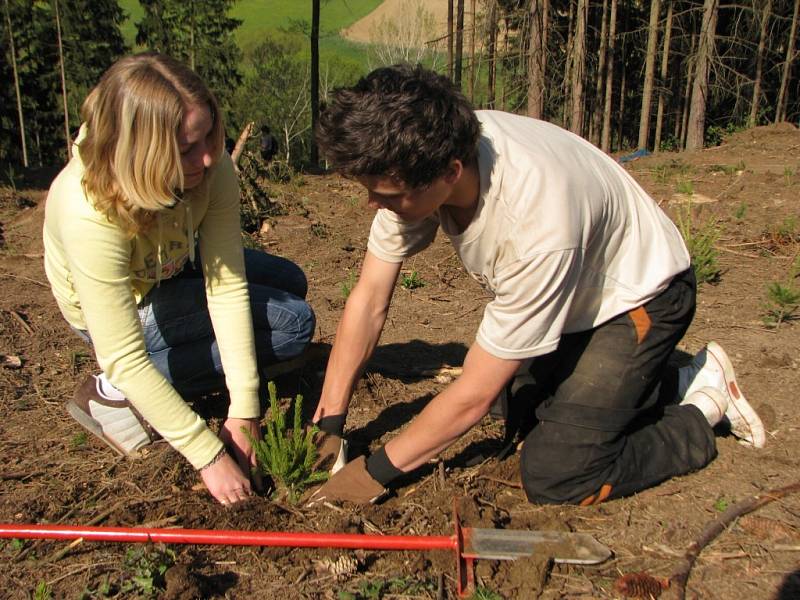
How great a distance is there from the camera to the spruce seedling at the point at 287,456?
2.42 metres

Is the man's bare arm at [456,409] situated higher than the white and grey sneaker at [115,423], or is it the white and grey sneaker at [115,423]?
the man's bare arm at [456,409]

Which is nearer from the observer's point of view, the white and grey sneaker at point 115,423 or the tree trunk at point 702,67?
the white and grey sneaker at point 115,423

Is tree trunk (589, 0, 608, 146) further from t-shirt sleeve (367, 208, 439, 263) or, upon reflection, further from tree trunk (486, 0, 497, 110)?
t-shirt sleeve (367, 208, 439, 263)

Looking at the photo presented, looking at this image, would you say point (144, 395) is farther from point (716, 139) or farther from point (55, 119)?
point (55, 119)

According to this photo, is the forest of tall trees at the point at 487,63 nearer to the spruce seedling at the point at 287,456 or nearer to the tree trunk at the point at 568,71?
the tree trunk at the point at 568,71

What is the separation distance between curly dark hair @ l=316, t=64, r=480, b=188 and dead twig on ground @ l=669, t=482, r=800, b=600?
1.34 m

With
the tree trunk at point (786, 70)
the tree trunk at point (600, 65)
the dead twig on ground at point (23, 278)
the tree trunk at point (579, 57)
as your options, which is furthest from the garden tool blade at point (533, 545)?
the tree trunk at point (786, 70)

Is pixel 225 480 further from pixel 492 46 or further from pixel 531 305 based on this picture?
pixel 492 46

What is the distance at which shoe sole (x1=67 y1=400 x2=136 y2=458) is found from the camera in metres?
2.84

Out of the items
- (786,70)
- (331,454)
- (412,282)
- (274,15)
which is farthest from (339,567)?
(274,15)

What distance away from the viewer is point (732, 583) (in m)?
2.10

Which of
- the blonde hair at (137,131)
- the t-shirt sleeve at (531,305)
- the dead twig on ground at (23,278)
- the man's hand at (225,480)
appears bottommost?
the dead twig on ground at (23,278)

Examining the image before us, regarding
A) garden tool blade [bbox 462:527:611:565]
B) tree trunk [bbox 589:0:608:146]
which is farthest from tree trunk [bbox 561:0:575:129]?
garden tool blade [bbox 462:527:611:565]

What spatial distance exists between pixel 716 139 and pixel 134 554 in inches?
694
